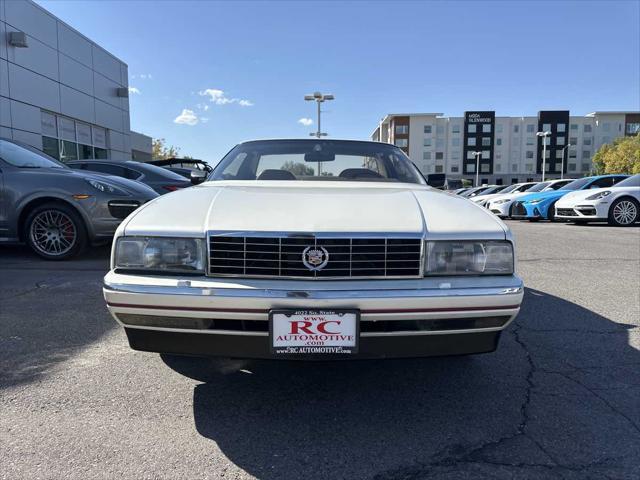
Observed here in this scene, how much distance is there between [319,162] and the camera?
3.63m

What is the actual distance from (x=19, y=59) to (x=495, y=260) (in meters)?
15.7

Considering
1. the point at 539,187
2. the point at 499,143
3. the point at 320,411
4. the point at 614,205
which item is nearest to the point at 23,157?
the point at 320,411

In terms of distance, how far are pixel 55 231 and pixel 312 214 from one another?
4924 mm

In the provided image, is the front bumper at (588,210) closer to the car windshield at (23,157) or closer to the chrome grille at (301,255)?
the chrome grille at (301,255)

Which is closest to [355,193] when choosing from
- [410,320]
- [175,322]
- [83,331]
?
[410,320]

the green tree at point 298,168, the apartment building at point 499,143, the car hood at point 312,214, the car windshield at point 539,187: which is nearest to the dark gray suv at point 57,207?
the green tree at point 298,168

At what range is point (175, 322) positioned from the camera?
195 cm

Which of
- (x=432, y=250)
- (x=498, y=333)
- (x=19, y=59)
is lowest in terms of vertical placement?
(x=498, y=333)

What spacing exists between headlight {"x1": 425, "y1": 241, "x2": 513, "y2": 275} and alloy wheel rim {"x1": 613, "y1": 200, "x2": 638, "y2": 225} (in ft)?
35.3

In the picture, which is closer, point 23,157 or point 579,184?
point 23,157

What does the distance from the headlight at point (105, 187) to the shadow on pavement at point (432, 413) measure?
3646 millimetres

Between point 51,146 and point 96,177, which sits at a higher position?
point 51,146

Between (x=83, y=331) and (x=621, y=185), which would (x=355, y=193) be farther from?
(x=621, y=185)

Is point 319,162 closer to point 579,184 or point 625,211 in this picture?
point 625,211
